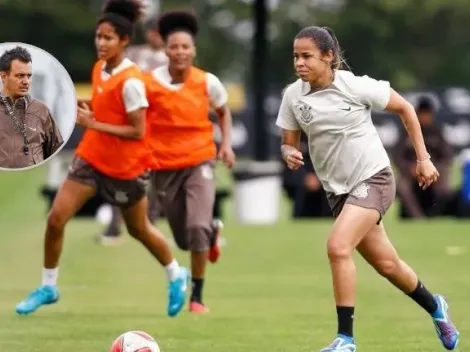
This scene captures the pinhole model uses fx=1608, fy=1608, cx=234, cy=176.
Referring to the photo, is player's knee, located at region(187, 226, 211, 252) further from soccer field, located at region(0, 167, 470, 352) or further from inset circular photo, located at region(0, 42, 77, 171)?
inset circular photo, located at region(0, 42, 77, 171)

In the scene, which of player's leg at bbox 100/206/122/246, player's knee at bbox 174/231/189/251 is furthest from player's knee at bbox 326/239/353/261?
player's leg at bbox 100/206/122/246

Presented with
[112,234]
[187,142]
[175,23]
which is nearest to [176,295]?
[187,142]

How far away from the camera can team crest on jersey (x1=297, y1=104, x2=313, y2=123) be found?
9445 mm

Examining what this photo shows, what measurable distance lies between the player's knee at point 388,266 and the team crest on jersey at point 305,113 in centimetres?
95

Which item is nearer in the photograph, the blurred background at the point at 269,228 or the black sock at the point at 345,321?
the black sock at the point at 345,321

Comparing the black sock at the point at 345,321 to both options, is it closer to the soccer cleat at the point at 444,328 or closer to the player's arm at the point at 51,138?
the soccer cleat at the point at 444,328

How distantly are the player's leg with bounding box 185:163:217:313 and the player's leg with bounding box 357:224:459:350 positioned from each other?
8.54 ft

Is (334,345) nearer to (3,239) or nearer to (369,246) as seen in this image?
(369,246)

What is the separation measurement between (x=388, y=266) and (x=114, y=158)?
2691mm

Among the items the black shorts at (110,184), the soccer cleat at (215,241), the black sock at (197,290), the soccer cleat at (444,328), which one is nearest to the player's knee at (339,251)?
the soccer cleat at (444,328)

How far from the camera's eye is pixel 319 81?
9.41m

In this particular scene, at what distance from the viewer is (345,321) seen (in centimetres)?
908

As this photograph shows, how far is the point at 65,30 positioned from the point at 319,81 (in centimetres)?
4999

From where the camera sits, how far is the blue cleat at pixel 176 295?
11703mm
